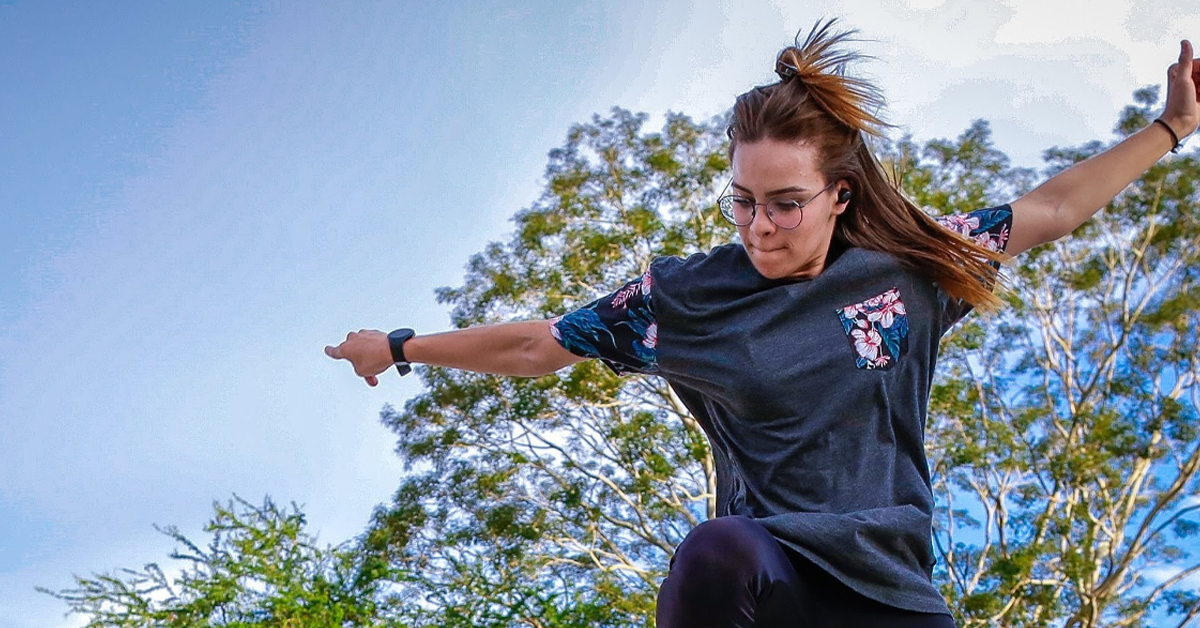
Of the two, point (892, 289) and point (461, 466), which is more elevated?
point (461, 466)

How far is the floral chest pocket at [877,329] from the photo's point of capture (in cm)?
142

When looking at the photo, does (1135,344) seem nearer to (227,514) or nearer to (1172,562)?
(1172,562)

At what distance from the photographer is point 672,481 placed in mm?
8992

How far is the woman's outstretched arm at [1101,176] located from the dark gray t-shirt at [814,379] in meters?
0.08

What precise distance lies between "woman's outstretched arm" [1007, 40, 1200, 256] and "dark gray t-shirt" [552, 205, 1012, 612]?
0.08m


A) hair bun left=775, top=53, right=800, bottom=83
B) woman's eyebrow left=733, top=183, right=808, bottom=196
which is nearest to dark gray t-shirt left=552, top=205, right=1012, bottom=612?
woman's eyebrow left=733, top=183, right=808, bottom=196

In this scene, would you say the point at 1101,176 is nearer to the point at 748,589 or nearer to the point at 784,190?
the point at 784,190

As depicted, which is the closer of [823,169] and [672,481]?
[823,169]

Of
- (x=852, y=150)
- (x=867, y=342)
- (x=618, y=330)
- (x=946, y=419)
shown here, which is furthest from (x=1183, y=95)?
(x=946, y=419)

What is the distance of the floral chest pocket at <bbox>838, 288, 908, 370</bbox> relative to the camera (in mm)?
1422

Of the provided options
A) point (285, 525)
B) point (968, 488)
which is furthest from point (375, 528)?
point (285, 525)

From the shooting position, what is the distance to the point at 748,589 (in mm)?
1208

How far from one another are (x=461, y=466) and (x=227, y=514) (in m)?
5.88

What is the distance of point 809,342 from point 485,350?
0.44 metres
